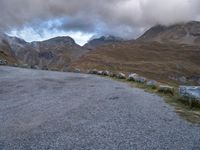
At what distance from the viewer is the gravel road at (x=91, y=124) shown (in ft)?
36.1

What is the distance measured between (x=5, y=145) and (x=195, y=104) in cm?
1193

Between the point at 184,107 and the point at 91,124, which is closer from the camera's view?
the point at 91,124

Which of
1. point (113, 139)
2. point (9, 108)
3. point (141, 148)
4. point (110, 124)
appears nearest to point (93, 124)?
point (110, 124)

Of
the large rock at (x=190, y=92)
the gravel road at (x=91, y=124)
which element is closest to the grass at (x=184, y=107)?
the gravel road at (x=91, y=124)

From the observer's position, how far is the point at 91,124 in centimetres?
1349

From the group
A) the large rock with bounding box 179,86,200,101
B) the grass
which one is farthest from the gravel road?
the large rock with bounding box 179,86,200,101

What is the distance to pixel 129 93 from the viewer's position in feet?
75.6

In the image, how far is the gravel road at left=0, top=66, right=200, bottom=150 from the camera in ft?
36.1

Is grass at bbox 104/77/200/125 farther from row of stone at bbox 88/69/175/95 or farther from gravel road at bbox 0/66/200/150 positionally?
row of stone at bbox 88/69/175/95

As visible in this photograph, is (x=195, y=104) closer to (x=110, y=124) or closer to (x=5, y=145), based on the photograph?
(x=110, y=124)

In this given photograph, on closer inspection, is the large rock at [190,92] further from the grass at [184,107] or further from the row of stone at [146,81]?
the row of stone at [146,81]

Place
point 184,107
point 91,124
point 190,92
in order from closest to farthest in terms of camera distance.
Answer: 1. point 91,124
2. point 184,107
3. point 190,92

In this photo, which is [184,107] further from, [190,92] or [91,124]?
[91,124]

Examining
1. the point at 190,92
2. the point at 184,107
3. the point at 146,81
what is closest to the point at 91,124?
the point at 184,107
